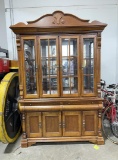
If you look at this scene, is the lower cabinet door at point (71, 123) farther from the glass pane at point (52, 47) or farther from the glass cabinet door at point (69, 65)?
the glass pane at point (52, 47)

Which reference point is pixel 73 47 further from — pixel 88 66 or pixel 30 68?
pixel 30 68

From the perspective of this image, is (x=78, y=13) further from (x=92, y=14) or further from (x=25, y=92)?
(x=25, y=92)

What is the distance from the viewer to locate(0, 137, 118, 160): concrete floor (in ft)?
6.88

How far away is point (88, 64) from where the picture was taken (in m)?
2.34

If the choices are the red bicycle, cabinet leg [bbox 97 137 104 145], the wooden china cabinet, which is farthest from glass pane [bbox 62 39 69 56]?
cabinet leg [bbox 97 137 104 145]

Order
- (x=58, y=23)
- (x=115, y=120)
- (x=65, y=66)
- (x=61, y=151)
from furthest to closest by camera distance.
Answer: (x=115, y=120) < (x=65, y=66) < (x=61, y=151) < (x=58, y=23)

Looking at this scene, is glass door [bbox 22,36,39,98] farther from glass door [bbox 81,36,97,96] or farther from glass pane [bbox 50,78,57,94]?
glass door [bbox 81,36,97,96]

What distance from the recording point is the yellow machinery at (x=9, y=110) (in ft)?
7.07

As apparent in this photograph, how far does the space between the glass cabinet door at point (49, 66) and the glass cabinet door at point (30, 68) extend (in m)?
0.13

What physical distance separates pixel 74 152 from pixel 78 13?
2.85 metres

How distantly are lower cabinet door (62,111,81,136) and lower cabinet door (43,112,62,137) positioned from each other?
0.09 metres

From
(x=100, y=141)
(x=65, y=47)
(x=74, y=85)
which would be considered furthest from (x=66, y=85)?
(x=100, y=141)

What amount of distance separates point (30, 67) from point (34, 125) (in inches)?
39.2

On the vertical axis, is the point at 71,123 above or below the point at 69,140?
above
